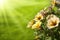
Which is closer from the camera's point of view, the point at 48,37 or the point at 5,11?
the point at 48,37

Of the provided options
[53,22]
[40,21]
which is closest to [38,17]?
[40,21]

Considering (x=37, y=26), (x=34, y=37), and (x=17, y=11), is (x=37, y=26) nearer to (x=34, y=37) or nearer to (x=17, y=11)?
(x=34, y=37)

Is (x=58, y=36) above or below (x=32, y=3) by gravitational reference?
below

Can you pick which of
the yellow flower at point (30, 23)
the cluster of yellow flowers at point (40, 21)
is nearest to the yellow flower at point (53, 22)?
the cluster of yellow flowers at point (40, 21)

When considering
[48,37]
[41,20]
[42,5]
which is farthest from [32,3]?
[48,37]

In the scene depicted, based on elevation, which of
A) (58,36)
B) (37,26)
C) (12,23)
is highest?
(12,23)

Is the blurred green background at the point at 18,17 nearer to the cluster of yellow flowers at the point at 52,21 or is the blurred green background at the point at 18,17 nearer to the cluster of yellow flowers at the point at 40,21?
the cluster of yellow flowers at the point at 40,21

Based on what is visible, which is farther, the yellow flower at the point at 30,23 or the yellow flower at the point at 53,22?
the yellow flower at the point at 30,23
